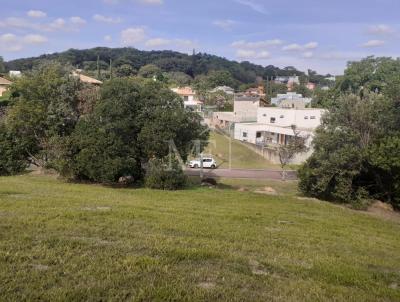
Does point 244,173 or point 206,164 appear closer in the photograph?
point 244,173

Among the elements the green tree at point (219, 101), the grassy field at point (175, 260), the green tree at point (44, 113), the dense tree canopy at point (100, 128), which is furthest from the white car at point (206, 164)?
the green tree at point (219, 101)

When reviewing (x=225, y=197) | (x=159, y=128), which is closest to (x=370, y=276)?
(x=225, y=197)

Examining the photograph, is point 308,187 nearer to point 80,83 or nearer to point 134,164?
point 134,164

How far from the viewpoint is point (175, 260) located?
233 inches

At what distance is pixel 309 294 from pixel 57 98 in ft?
79.8

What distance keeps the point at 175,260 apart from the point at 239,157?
3871 centimetres

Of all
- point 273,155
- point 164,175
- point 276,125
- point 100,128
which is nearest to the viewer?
point 164,175

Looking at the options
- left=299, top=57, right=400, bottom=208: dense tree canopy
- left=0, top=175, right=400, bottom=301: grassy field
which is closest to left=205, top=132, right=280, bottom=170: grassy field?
left=299, top=57, right=400, bottom=208: dense tree canopy

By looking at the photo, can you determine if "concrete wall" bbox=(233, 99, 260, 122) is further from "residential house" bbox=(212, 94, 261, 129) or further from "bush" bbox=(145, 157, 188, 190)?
"bush" bbox=(145, 157, 188, 190)

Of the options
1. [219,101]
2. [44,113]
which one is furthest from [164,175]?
[219,101]

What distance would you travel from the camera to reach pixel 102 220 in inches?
365

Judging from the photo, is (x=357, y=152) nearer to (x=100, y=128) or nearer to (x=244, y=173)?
(x=100, y=128)

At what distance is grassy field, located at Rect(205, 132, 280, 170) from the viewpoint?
41125 mm

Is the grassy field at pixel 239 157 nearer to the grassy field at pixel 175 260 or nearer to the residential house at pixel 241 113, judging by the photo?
the residential house at pixel 241 113
